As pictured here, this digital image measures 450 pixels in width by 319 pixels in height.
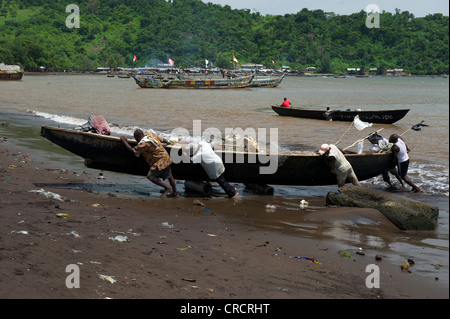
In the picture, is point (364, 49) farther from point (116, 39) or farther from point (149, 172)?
point (149, 172)

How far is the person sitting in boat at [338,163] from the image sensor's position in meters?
8.59

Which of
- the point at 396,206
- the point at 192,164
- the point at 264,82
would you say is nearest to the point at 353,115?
the point at 192,164

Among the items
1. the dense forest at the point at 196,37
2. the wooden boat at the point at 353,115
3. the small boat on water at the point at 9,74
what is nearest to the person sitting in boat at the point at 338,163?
the wooden boat at the point at 353,115

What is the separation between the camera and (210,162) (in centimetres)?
834

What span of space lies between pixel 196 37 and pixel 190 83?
107491mm

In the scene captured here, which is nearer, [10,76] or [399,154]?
[399,154]

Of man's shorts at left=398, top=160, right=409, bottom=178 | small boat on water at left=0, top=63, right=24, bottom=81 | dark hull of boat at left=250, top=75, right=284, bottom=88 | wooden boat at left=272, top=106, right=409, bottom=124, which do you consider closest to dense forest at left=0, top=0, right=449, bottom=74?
small boat on water at left=0, top=63, right=24, bottom=81

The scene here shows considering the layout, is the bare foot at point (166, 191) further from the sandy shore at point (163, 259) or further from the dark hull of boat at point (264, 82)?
the dark hull of boat at point (264, 82)

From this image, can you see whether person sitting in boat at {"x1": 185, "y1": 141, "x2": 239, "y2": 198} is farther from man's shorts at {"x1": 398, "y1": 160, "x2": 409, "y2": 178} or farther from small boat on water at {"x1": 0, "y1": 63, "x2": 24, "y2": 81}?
small boat on water at {"x1": 0, "y1": 63, "x2": 24, "y2": 81}

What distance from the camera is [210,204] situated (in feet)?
26.4

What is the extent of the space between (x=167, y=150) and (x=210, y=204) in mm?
1251

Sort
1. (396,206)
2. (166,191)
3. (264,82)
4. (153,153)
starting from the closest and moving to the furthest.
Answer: (396,206), (153,153), (166,191), (264,82)

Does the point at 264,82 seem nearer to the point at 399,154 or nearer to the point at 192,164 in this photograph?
the point at 399,154
